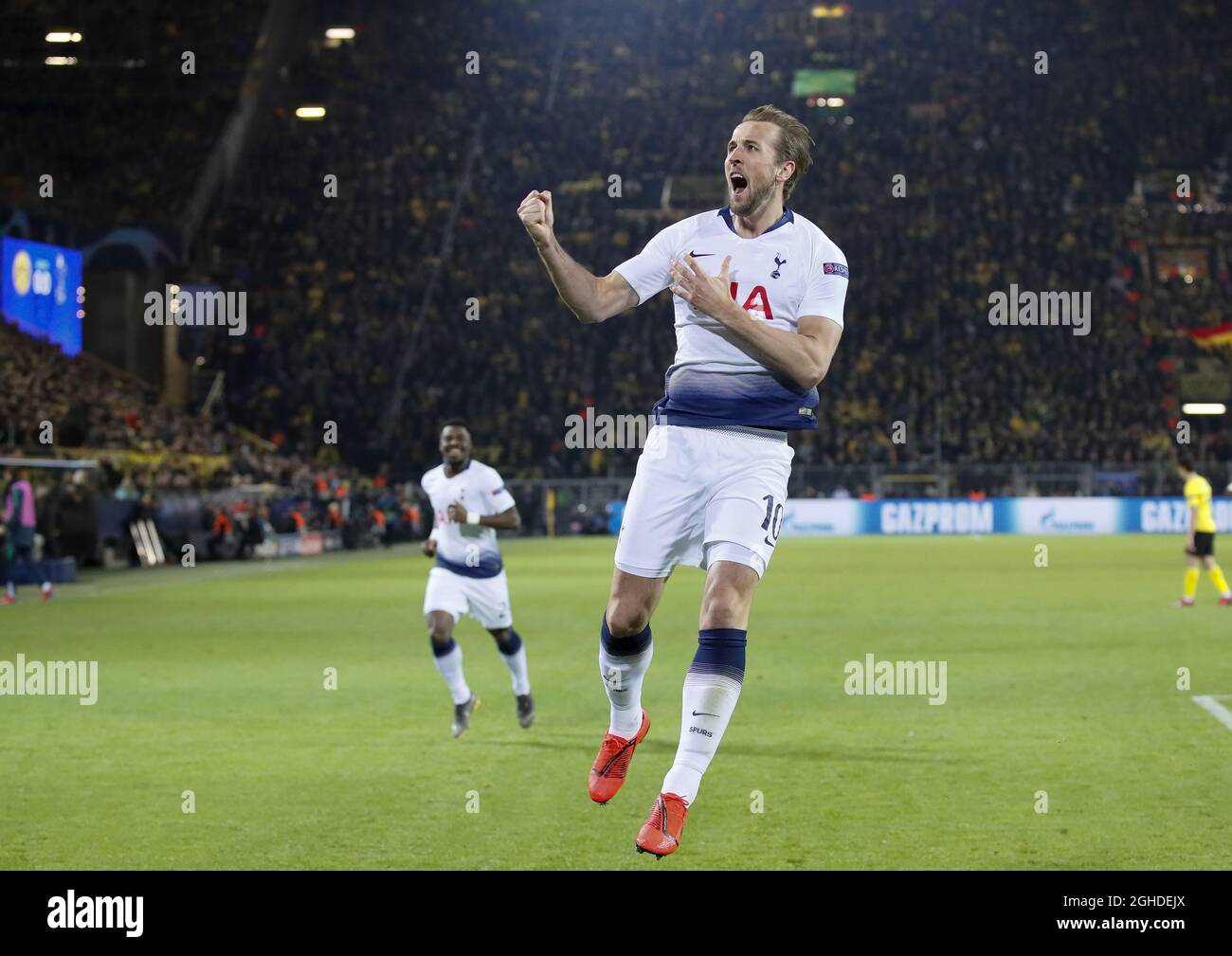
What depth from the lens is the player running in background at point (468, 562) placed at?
12.7 metres

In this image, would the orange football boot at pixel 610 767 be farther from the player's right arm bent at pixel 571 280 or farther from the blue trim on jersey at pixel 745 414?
the player's right arm bent at pixel 571 280

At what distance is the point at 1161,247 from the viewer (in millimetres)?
59906

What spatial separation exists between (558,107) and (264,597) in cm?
4047

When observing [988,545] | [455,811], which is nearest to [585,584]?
[988,545]

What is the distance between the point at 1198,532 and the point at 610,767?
18186 millimetres

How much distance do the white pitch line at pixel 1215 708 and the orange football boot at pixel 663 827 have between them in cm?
738

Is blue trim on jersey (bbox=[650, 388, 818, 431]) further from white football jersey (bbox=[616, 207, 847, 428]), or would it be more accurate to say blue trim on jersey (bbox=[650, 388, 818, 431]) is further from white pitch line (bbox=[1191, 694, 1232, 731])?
white pitch line (bbox=[1191, 694, 1232, 731])

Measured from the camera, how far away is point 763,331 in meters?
6.39

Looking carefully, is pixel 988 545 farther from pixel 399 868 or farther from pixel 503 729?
pixel 399 868

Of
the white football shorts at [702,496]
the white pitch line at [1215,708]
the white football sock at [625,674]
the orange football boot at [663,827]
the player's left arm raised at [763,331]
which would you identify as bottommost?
the white pitch line at [1215,708]

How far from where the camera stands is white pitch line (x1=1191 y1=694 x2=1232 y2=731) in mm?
Result: 12602

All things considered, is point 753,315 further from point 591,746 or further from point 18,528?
point 18,528

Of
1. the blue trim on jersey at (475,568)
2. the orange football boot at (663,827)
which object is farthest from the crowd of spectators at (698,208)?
the orange football boot at (663,827)

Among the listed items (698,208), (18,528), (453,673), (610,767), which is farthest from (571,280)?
(698,208)
